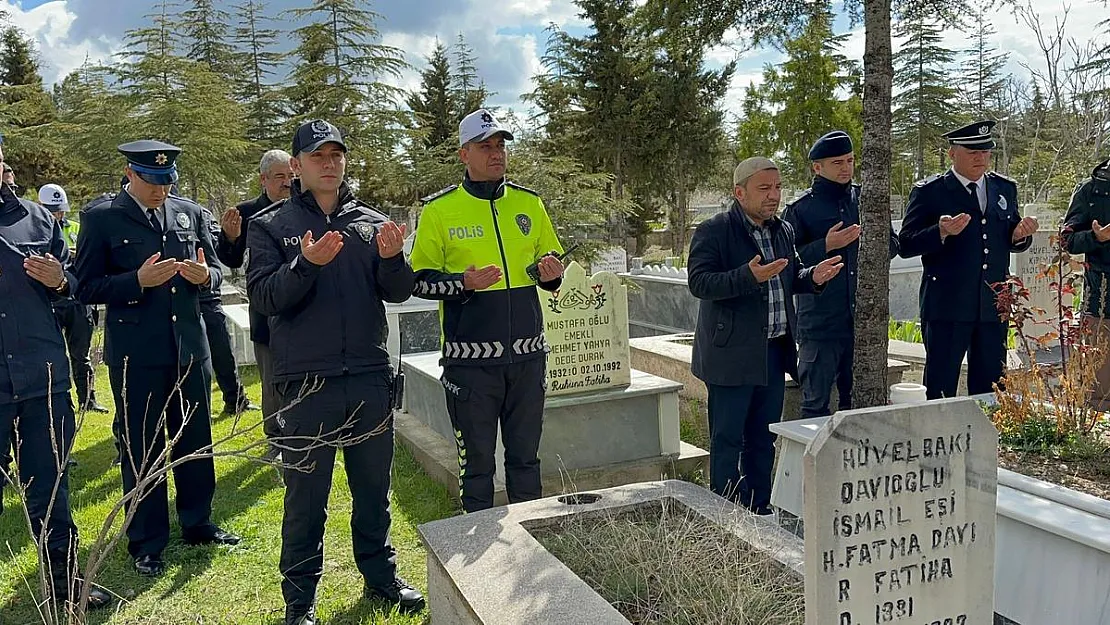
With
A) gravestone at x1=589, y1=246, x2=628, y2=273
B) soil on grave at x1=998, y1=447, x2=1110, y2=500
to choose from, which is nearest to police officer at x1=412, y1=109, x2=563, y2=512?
soil on grave at x1=998, y1=447, x2=1110, y2=500

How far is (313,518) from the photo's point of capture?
10.9ft

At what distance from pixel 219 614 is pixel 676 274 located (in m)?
8.30

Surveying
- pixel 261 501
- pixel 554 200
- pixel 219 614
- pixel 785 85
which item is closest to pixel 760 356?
pixel 219 614

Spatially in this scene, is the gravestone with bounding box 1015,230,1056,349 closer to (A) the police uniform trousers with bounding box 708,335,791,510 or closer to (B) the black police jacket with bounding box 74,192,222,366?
(A) the police uniform trousers with bounding box 708,335,791,510

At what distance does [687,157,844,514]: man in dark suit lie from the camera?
162 inches

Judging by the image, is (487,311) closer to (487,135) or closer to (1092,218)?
(487,135)

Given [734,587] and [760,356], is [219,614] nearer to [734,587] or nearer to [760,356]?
[734,587]

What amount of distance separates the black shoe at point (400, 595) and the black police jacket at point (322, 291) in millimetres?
945

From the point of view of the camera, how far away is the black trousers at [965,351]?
16.0ft

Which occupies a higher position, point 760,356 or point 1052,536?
point 760,356

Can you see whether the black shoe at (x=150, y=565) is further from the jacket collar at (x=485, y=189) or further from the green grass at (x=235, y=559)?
the jacket collar at (x=485, y=189)

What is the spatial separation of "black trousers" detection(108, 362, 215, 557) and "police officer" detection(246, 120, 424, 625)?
856 millimetres

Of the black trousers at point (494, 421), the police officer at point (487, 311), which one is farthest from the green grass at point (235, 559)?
the police officer at point (487, 311)

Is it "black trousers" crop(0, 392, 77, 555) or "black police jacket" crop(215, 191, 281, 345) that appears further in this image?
"black police jacket" crop(215, 191, 281, 345)
